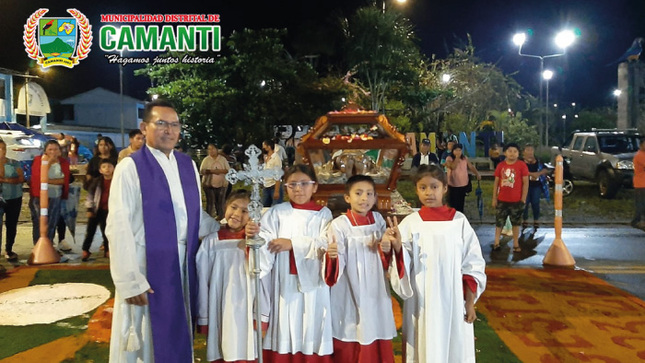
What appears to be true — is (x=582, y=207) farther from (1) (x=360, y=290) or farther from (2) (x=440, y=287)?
(1) (x=360, y=290)

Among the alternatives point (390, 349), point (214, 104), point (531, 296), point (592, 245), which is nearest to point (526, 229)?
point (592, 245)

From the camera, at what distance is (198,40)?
1939 cm

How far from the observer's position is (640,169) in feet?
30.2

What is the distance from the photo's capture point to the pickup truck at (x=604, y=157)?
13.1 m

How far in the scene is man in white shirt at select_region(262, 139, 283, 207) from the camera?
9000 mm

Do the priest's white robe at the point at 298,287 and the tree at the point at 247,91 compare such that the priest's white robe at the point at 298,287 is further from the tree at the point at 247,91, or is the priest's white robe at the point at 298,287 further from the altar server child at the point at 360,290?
the tree at the point at 247,91

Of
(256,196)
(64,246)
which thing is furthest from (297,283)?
(64,246)

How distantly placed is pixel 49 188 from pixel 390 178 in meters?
4.75

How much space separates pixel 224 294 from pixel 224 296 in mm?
13

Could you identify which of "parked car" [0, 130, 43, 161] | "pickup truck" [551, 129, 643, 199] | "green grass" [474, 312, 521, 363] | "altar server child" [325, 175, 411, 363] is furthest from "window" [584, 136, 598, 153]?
"parked car" [0, 130, 43, 161]

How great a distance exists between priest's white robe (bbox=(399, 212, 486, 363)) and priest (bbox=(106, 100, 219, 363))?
139cm

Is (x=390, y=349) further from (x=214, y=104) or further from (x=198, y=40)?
(x=198, y=40)

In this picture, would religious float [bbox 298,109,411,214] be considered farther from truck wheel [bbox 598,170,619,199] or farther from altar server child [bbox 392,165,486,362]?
truck wheel [bbox 598,170,619,199]

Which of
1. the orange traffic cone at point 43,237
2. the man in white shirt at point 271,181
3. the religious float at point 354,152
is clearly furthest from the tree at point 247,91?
the religious float at point 354,152
